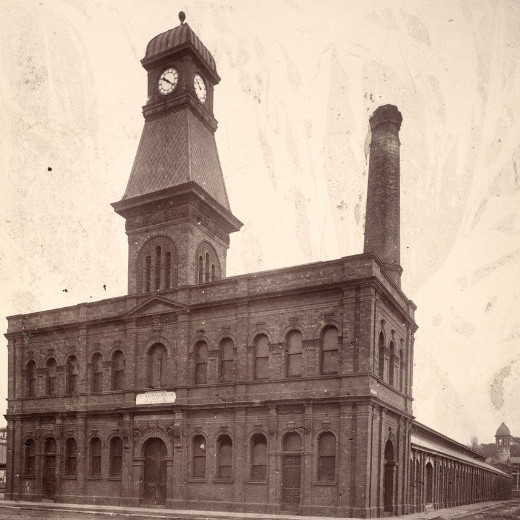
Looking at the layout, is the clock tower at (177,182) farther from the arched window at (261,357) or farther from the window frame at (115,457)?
the window frame at (115,457)

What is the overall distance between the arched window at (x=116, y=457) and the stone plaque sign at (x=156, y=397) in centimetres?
230

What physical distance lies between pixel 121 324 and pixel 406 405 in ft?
44.9

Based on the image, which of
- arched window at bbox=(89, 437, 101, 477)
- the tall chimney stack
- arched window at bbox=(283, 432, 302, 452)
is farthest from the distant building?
arched window at bbox=(283, 432, 302, 452)

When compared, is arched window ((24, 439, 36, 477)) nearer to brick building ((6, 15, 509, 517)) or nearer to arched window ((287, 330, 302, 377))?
brick building ((6, 15, 509, 517))

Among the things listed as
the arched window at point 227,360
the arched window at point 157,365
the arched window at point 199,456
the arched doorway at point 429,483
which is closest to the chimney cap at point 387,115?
the arched window at point 227,360

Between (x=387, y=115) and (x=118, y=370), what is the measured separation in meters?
18.7

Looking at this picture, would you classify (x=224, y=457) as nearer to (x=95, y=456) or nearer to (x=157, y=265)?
(x=95, y=456)

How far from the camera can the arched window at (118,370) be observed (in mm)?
29438

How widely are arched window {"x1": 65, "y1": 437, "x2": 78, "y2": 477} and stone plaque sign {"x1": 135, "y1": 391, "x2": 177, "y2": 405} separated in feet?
15.0

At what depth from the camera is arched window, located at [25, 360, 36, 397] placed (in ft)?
107

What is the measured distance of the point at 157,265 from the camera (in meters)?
30.9

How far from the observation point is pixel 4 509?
26812 millimetres

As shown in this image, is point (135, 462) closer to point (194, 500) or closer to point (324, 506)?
point (194, 500)

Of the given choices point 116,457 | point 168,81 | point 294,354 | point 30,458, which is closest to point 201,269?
point 294,354
